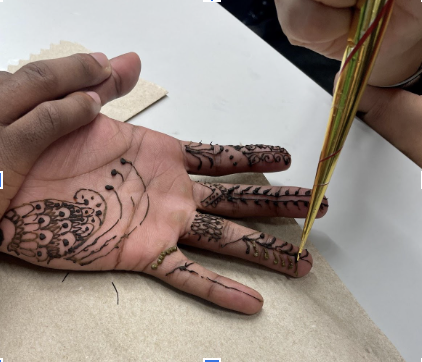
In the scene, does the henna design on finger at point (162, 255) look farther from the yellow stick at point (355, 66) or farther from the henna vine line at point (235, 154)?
the yellow stick at point (355, 66)

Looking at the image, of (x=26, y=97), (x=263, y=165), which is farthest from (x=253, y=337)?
(x=26, y=97)

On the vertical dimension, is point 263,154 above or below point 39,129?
below

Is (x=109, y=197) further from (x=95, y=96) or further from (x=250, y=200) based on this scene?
(x=250, y=200)

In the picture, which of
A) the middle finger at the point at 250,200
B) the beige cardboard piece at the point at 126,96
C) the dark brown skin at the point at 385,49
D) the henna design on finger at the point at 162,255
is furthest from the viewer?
the beige cardboard piece at the point at 126,96

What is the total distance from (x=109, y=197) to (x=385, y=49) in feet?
2.54

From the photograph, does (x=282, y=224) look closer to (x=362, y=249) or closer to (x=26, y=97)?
(x=362, y=249)

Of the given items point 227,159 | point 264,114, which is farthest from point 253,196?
point 264,114

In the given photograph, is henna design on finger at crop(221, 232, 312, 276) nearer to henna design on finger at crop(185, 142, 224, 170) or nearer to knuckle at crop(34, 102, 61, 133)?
henna design on finger at crop(185, 142, 224, 170)

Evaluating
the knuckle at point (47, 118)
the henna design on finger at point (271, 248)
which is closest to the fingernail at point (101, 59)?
the knuckle at point (47, 118)

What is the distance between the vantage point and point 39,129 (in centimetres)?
72

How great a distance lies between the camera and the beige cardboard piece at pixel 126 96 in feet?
3.60

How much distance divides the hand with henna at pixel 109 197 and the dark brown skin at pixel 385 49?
357mm

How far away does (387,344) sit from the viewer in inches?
31.6

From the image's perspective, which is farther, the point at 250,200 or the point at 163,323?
the point at 250,200
